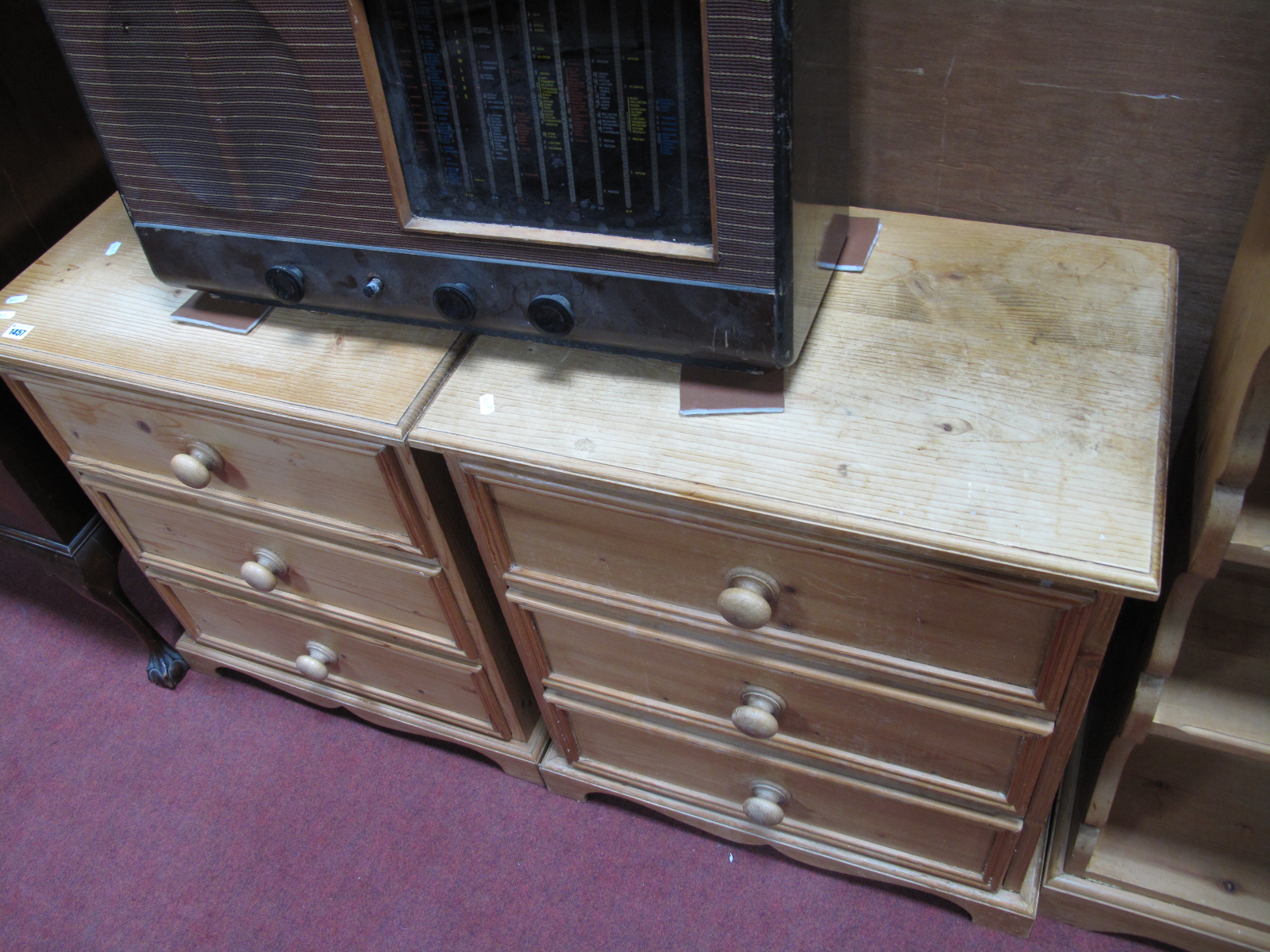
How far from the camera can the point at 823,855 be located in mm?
1153

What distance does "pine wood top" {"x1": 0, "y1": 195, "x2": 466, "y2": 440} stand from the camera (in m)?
0.88

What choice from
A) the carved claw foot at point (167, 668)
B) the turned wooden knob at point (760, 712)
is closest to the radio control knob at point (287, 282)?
the turned wooden knob at point (760, 712)

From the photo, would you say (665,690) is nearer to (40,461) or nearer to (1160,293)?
(1160,293)

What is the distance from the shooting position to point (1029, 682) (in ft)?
2.68

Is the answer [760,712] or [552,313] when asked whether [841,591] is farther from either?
[552,313]

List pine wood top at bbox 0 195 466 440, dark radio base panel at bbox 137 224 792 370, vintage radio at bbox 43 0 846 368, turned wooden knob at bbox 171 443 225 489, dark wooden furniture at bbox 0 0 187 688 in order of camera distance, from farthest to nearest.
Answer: dark wooden furniture at bbox 0 0 187 688 → turned wooden knob at bbox 171 443 225 489 → pine wood top at bbox 0 195 466 440 → dark radio base panel at bbox 137 224 792 370 → vintage radio at bbox 43 0 846 368

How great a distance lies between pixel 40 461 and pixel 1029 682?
1167 mm

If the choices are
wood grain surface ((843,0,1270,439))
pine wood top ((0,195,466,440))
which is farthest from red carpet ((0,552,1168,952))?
wood grain surface ((843,0,1270,439))

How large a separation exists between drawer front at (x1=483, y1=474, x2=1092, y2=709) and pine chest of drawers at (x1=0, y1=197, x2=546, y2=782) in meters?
0.14

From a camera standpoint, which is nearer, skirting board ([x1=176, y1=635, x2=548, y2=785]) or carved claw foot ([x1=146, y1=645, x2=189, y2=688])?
skirting board ([x1=176, y1=635, x2=548, y2=785])

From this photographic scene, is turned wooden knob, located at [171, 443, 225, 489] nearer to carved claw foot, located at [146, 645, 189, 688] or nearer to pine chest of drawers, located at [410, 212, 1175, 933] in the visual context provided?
pine chest of drawers, located at [410, 212, 1175, 933]

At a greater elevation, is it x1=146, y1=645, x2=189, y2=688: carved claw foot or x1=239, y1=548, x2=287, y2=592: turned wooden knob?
x1=239, y1=548, x2=287, y2=592: turned wooden knob

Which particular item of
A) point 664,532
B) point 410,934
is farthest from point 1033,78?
point 410,934

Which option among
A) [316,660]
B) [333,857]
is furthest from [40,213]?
[333,857]
